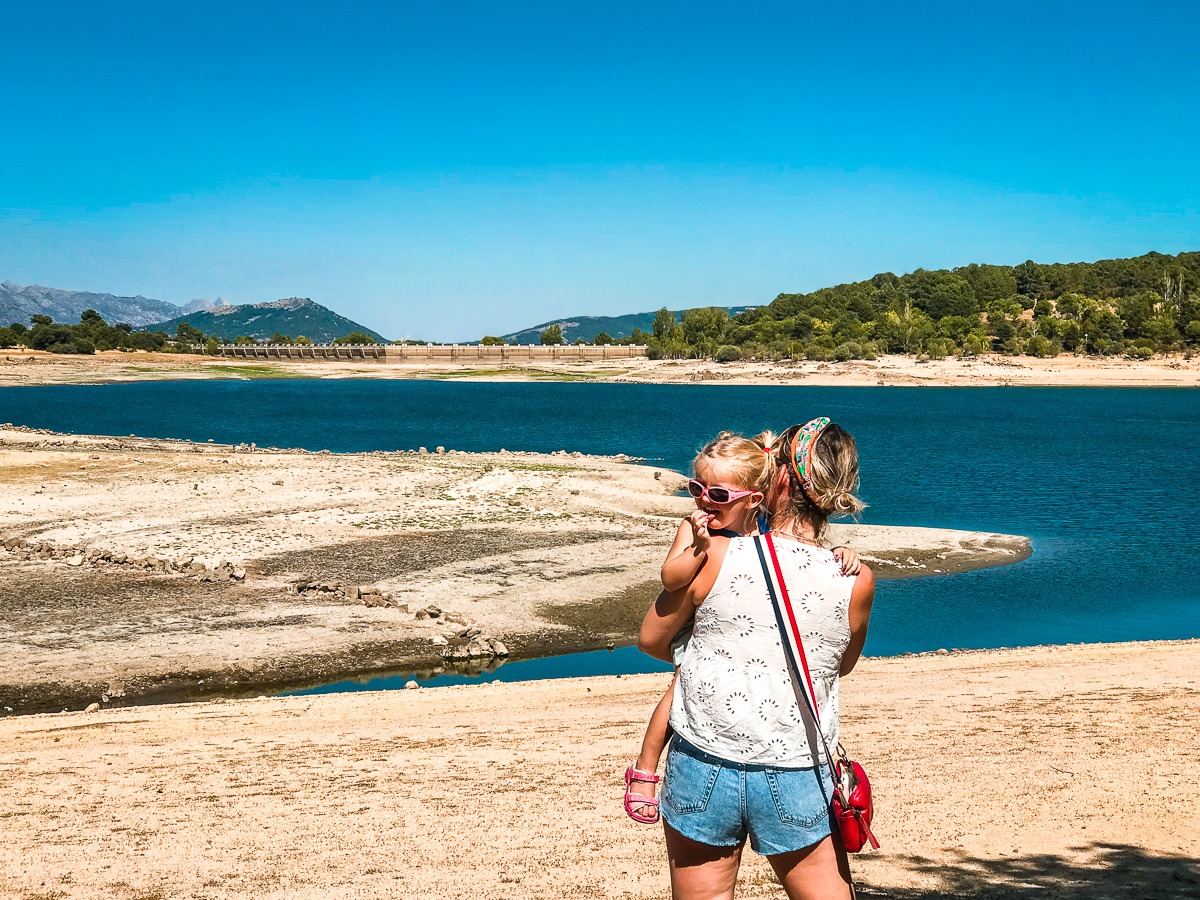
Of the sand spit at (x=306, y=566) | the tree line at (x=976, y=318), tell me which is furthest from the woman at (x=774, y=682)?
the tree line at (x=976, y=318)

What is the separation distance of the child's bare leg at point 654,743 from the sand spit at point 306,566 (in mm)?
13016

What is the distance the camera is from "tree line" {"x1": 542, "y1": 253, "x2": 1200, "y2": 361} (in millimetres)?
136625

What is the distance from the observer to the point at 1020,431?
220 ft

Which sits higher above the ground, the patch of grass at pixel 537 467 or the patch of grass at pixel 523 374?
the patch of grass at pixel 523 374

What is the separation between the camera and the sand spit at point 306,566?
1730cm

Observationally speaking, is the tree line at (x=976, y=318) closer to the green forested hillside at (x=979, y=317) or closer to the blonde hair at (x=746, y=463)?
the green forested hillside at (x=979, y=317)

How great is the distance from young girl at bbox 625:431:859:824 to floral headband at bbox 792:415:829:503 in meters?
0.11

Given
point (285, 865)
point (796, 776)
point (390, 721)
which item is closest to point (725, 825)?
point (796, 776)

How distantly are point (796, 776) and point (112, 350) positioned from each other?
169 m

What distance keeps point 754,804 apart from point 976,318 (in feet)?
560

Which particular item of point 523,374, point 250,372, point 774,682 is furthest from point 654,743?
point 250,372

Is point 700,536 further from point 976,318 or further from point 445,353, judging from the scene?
point 445,353

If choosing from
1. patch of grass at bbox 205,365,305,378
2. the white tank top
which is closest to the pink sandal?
the white tank top

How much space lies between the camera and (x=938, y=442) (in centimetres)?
5912
